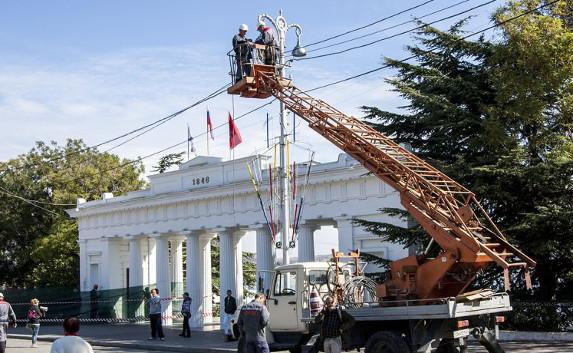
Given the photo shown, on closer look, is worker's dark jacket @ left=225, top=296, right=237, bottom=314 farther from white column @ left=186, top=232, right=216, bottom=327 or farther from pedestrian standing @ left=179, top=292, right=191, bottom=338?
white column @ left=186, top=232, right=216, bottom=327

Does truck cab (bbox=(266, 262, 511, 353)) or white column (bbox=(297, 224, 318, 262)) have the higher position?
white column (bbox=(297, 224, 318, 262))

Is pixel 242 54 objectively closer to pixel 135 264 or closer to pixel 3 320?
pixel 3 320

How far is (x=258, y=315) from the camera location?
1385 cm

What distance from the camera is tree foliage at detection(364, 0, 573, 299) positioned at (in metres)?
19.4

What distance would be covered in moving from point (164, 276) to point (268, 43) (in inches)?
766

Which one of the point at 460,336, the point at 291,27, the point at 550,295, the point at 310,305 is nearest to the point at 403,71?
the point at 291,27

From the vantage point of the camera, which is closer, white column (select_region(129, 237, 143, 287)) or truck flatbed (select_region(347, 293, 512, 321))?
truck flatbed (select_region(347, 293, 512, 321))

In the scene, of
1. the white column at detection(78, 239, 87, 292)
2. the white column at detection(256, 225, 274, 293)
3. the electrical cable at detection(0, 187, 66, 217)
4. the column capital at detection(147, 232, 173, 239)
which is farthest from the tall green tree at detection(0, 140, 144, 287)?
the white column at detection(256, 225, 274, 293)

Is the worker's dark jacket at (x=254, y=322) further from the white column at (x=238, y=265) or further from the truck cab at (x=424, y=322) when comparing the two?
the white column at (x=238, y=265)

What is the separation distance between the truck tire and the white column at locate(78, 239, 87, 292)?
29260mm

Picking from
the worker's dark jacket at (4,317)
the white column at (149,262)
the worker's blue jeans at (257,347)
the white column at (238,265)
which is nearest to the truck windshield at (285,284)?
the worker's blue jeans at (257,347)

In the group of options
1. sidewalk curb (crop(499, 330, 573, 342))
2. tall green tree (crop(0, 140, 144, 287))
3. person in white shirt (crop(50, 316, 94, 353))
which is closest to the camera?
person in white shirt (crop(50, 316, 94, 353))

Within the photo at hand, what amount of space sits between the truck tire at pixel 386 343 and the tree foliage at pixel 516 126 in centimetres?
692

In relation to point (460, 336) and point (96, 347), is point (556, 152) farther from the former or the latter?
point (96, 347)
